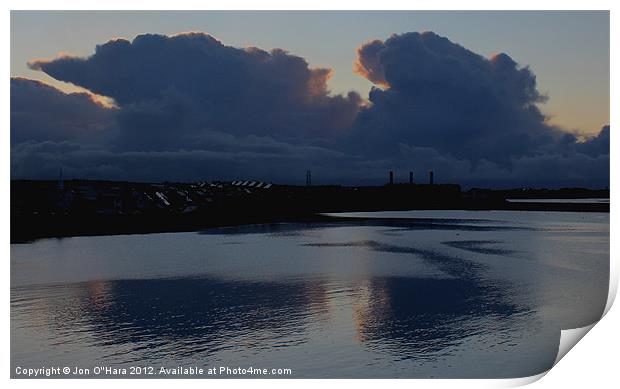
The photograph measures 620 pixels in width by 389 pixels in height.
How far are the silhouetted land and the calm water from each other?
4.42 metres

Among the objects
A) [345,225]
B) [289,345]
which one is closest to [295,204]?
[345,225]

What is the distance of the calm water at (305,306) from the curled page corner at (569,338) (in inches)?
7.0

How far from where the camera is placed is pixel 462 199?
6103cm

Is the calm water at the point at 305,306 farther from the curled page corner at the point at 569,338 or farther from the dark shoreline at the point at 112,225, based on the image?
the dark shoreline at the point at 112,225

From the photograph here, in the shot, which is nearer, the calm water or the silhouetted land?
the calm water

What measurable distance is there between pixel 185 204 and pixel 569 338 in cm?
3179

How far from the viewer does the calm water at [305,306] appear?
8.80 metres

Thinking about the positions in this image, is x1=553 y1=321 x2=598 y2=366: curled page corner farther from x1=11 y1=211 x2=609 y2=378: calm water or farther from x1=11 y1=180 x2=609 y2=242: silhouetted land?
x1=11 y1=180 x2=609 y2=242: silhouetted land

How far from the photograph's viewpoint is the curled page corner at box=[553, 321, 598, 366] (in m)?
8.96

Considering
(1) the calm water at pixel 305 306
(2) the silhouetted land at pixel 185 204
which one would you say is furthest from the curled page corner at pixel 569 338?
(2) the silhouetted land at pixel 185 204

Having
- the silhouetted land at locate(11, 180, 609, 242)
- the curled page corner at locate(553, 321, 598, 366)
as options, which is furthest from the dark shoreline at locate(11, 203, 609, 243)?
the curled page corner at locate(553, 321, 598, 366)

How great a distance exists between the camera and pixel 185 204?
38625mm
